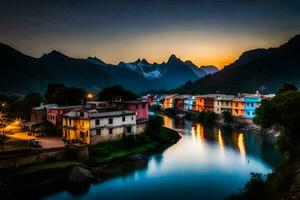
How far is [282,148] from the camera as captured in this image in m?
25.5

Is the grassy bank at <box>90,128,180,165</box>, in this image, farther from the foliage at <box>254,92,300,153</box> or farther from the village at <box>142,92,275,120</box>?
the foliage at <box>254,92,300,153</box>

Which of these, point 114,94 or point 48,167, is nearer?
point 48,167

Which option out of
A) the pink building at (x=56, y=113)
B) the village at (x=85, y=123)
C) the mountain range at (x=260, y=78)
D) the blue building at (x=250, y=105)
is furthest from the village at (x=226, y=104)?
the mountain range at (x=260, y=78)

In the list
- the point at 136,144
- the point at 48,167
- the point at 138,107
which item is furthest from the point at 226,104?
the point at 48,167

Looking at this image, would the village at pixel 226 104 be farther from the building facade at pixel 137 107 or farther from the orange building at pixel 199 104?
the building facade at pixel 137 107

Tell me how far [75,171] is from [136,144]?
1523 cm

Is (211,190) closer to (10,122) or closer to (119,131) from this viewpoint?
(119,131)

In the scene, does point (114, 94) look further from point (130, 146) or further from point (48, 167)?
point (48, 167)

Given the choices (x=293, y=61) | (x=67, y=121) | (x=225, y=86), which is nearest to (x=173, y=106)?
(x=225, y=86)

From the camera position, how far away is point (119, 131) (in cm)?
4762

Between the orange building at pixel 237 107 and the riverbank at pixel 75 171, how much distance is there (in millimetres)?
40312

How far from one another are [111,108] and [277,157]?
2670cm

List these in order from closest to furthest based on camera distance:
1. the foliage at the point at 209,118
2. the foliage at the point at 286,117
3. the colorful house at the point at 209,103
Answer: the foliage at the point at 286,117
the foliage at the point at 209,118
the colorful house at the point at 209,103

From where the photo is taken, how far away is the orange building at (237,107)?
8112 centimetres
